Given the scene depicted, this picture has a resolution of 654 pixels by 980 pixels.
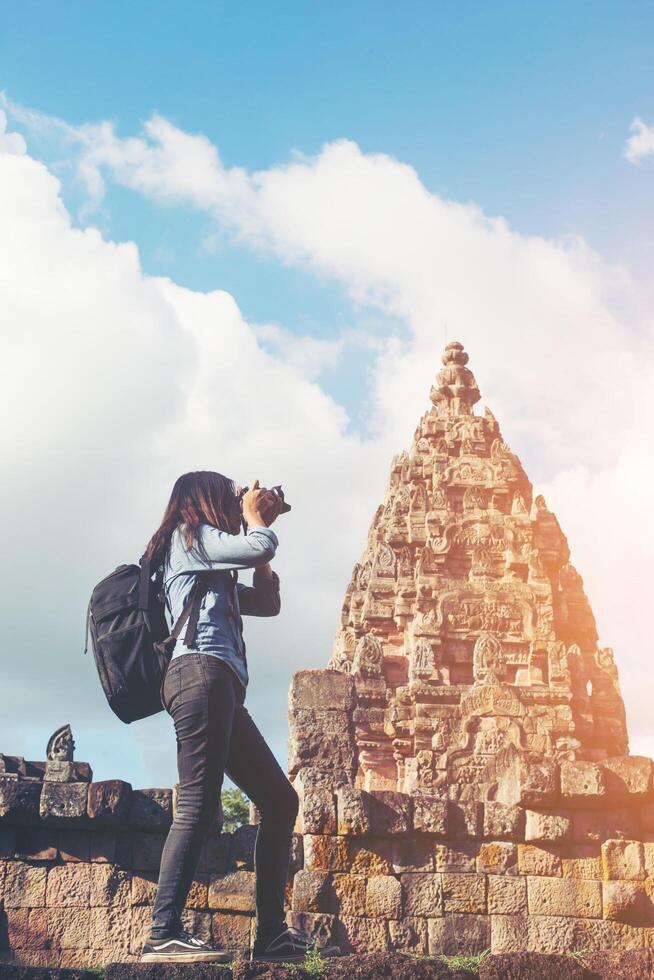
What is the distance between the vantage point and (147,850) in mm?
6582

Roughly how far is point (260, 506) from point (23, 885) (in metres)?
2.46

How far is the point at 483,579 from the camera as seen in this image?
28781 millimetres

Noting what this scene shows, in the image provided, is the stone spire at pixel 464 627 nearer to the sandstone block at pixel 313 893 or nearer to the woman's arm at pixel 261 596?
the sandstone block at pixel 313 893

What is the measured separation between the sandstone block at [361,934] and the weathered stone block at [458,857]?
46 cm

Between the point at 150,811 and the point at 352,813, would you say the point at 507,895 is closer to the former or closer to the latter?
the point at 352,813

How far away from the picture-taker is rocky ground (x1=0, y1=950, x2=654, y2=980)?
16.7 feet

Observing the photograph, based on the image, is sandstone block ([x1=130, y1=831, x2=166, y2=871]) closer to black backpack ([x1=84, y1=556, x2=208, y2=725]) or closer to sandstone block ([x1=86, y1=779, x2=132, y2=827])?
sandstone block ([x1=86, y1=779, x2=132, y2=827])

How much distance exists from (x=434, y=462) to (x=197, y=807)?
85.2 ft

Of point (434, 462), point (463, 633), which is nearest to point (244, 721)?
point (463, 633)

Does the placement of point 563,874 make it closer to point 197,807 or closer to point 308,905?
point 308,905

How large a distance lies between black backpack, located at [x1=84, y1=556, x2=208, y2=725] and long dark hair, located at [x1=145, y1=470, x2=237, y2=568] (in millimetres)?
181

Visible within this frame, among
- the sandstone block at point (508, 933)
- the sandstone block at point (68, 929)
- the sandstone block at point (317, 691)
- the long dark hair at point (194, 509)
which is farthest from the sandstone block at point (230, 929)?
the sandstone block at point (317, 691)

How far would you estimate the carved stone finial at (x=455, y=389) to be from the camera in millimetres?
32750

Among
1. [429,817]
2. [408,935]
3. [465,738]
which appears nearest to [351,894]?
[408,935]
